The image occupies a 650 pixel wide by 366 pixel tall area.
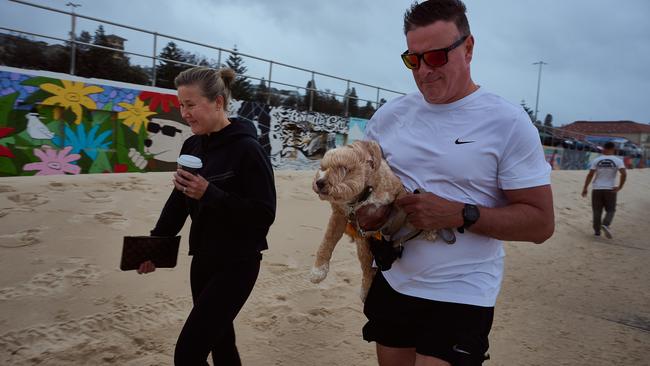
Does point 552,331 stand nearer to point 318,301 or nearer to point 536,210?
point 318,301

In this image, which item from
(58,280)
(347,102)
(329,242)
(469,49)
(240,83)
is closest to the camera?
(469,49)

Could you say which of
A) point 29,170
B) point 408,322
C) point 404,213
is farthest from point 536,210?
point 29,170

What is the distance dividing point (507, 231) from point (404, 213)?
40 centimetres

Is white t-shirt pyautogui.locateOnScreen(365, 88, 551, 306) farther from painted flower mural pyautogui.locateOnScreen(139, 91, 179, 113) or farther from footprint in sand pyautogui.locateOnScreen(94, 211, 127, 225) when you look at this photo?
painted flower mural pyautogui.locateOnScreen(139, 91, 179, 113)

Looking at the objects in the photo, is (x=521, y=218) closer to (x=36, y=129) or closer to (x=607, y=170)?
(x=607, y=170)

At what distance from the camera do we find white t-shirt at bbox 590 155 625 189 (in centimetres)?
1027

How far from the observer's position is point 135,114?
41.4 feet

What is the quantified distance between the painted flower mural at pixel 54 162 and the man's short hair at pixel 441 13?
37.4 ft

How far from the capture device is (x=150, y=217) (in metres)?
A: 6.88

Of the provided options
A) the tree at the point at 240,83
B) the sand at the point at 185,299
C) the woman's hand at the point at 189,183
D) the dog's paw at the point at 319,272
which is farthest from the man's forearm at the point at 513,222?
the tree at the point at 240,83

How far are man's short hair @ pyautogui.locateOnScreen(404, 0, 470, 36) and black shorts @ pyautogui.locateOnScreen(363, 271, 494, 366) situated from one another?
1.15 metres

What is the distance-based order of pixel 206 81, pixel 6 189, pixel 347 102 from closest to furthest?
pixel 206 81 < pixel 6 189 < pixel 347 102

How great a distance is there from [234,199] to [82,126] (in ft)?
35.9

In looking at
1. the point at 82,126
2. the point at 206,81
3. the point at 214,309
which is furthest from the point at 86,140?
the point at 214,309
